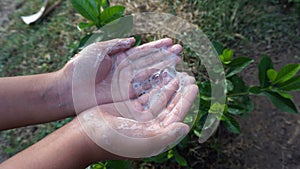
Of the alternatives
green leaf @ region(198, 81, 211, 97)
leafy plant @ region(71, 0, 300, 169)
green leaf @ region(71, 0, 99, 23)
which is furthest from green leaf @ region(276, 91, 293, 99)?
green leaf @ region(71, 0, 99, 23)

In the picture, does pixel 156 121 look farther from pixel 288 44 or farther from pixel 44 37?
pixel 44 37

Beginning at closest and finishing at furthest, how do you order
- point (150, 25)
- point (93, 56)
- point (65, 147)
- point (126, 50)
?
point (65, 147) → point (93, 56) → point (126, 50) → point (150, 25)

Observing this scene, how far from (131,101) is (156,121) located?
0.17 m

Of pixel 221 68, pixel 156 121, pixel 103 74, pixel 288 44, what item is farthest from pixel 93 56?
pixel 288 44

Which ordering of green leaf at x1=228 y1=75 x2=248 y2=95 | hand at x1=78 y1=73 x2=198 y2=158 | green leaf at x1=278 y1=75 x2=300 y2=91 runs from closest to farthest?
hand at x1=78 y1=73 x2=198 y2=158 → green leaf at x1=278 y1=75 x2=300 y2=91 → green leaf at x1=228 y1=75 x2=248 y2=95

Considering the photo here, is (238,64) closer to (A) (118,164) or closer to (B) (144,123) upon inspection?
(B) (144,123)

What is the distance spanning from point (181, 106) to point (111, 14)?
452 mm

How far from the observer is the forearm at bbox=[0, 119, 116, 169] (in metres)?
1.13

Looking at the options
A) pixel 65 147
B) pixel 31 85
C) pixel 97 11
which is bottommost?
pixel 65 147

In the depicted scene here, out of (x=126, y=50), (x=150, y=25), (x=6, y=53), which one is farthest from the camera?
(x=6, y=53)

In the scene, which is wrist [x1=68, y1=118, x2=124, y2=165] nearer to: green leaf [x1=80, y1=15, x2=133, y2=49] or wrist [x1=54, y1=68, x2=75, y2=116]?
wrist [x1=54, y1=68, x2=75, y2=116]

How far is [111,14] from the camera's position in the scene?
1.39m

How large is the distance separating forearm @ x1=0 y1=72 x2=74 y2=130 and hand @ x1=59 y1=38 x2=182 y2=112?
3 centimetres

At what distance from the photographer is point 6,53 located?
6.70 feet
